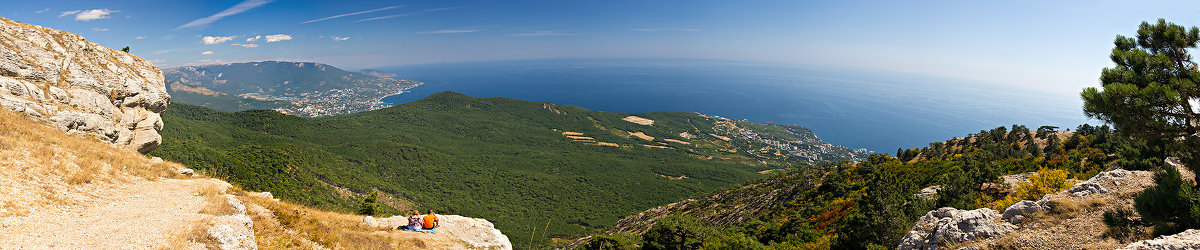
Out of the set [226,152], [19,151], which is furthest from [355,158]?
[19,151]

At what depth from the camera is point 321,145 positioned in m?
101

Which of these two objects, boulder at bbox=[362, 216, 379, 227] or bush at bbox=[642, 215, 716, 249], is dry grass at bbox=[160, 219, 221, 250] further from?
bush at bbox=[642, 215, 716, 249]

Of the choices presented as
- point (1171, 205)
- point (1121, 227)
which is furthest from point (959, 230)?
point (1171, 205)

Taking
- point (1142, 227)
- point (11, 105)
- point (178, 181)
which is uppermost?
point (11, 105)

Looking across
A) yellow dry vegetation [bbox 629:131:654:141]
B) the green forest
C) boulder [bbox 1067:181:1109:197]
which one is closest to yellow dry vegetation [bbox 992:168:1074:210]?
the green forest

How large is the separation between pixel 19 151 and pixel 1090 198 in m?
32.2

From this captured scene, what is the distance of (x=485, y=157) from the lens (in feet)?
393

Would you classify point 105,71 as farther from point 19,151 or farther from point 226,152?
point 226,152

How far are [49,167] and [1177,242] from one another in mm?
27463

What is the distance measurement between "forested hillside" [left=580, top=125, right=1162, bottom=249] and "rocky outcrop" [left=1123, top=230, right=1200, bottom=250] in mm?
3442

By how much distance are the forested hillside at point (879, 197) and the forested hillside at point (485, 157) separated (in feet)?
109

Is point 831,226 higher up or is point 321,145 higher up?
point 831,226

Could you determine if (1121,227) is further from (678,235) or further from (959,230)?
(678,235)

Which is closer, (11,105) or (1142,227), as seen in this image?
(1142,227)
